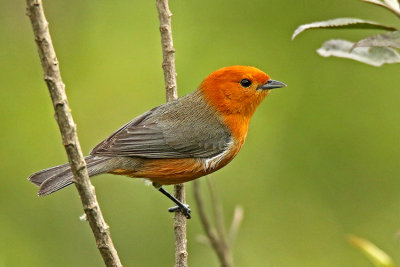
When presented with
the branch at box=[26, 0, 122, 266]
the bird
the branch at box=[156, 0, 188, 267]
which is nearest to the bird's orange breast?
the bird

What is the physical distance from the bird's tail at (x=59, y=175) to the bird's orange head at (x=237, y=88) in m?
1.18

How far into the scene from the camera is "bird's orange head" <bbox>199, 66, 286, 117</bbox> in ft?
17.5

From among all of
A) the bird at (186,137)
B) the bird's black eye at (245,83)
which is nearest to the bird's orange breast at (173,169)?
the bird at (186,137)

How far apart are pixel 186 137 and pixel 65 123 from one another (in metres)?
2.48

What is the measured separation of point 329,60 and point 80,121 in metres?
2.94

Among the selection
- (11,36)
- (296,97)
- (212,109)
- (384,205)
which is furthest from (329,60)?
(11,36)

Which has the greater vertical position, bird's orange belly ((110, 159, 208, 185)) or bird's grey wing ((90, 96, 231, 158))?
bird's grey wing ((90, 96, 231, 158))

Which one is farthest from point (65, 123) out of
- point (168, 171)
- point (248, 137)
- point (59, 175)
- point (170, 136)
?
point (248, 137)

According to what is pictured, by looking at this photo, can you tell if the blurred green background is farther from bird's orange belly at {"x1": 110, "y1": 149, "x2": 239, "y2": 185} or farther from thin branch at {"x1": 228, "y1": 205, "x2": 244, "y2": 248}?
thin branch at {"x1": 228, "y1": 205, "x2": 244, "y2": 248}

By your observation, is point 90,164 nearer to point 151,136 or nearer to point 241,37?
point 151,136

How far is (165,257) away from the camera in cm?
650

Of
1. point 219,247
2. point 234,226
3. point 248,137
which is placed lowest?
point 219,247

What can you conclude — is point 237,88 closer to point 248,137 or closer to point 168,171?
point 168,171

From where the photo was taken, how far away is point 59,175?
444cm
